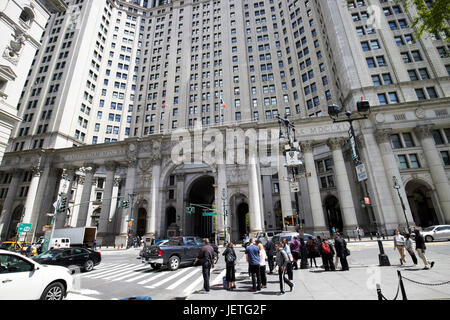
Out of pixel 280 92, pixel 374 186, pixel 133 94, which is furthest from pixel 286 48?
pixel 133 94

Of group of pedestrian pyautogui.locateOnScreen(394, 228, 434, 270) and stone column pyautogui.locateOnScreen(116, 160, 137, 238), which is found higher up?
stone column pyautogui.locateOnScreen(116, 160, 137, 238)

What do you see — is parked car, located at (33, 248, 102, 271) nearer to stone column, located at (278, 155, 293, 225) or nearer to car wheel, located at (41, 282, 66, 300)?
car wheel, located at (41, 282, 66, 300)

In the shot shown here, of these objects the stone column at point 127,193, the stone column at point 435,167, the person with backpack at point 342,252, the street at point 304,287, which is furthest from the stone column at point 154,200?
the stone column at point 435,167

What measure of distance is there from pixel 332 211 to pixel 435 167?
1943 cm

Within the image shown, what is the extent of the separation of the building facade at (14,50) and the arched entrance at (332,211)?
5114 cm

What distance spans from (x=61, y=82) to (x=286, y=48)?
54749 millimetres

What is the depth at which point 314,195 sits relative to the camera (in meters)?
29.3

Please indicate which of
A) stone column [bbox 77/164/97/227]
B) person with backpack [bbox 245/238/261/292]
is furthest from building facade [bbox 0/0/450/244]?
person with backpack [bbox 245/238/261/292]

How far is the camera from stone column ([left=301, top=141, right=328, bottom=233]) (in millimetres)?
28234

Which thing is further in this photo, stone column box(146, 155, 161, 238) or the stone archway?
the stone archway

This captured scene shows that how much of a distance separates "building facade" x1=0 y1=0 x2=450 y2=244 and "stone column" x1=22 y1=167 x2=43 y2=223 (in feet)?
0.50

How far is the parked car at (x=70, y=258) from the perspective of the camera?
39.6 feet

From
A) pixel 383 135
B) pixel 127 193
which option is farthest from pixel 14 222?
pixel 383 135

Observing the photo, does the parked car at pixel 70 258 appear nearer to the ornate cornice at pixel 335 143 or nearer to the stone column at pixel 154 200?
the stone column at pixel 154 200
